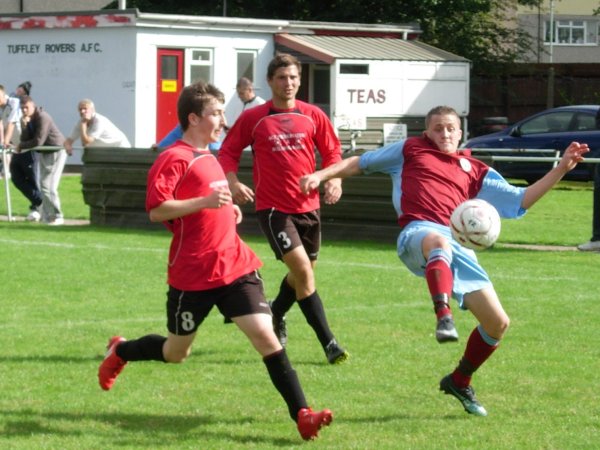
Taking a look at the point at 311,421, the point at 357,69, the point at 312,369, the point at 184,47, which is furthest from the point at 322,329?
the point at 357,69

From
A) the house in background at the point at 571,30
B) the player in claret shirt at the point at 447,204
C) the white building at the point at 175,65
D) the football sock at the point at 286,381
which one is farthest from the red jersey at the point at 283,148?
the house in background at the point at 571,30

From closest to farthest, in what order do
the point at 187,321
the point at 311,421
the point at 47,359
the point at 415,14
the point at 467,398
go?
1. the point at 311,421
2. the point at 187,321
3. the point at 467,398
4. the point at 47,359
5. the point at 415,14

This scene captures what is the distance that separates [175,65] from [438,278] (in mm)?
26881

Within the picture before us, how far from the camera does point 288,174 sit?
9328 millimetres

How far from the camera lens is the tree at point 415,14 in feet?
146

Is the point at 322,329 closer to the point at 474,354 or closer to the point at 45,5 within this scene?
the point at 474,354

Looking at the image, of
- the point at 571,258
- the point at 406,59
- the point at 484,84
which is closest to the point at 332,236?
the point at 571,258

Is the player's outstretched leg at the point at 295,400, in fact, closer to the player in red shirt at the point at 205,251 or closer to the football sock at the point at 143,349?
the player in red shirt at the point at 205,251

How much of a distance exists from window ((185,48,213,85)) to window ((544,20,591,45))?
38270mm

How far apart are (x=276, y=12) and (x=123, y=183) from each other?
26.6 meters

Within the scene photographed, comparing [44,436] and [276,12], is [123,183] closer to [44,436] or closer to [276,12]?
[44,436]

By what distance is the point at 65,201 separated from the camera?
938 inches

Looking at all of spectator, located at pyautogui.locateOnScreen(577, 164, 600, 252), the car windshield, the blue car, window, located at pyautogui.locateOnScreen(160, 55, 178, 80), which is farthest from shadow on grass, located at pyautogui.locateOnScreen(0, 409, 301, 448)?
window, located at pyautogui.locateOnScreen(160, 55, 178, 80)

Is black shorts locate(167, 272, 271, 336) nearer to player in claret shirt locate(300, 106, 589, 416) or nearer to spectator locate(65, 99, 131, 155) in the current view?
player in claret shirt locate(300, 106, 589, 416)
